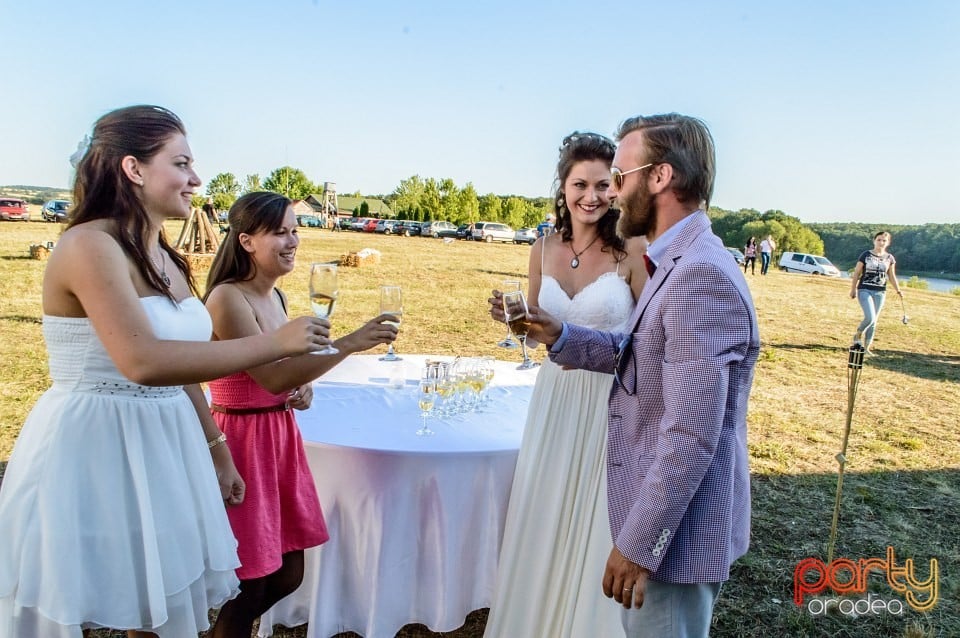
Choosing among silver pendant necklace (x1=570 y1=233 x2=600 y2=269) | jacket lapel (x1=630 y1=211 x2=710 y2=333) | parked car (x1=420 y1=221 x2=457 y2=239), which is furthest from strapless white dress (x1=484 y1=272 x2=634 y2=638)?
parked car (x1=420 y1=221 x2=457 y2=239)

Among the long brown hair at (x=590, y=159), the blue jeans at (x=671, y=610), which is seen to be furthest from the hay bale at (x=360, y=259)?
the blue jeans at (x=671, y=610)

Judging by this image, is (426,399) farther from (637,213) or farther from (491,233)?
(491,233)

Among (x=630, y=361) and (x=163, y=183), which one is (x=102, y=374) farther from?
(x=630, y=361)

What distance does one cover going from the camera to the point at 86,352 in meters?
1.67

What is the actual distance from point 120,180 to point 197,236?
1799 cm

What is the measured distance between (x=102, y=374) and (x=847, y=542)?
5.05 metres

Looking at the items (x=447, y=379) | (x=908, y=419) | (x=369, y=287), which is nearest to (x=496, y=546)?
(x=447, y=379)

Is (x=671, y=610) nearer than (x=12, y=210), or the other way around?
(x=671, y=610)

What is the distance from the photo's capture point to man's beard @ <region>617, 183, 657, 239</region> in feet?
6.21

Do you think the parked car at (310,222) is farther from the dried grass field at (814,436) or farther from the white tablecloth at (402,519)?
the white tablecloth at (402,519)

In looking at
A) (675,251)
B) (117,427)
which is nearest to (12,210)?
(117,427)

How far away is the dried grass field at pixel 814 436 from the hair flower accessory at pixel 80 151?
248cm

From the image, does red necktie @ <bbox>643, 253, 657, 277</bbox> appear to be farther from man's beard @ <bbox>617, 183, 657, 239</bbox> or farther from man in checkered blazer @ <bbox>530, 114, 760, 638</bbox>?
man's beard @ <bbox>617, 183, 657, 239</bbox>

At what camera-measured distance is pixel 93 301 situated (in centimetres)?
156
